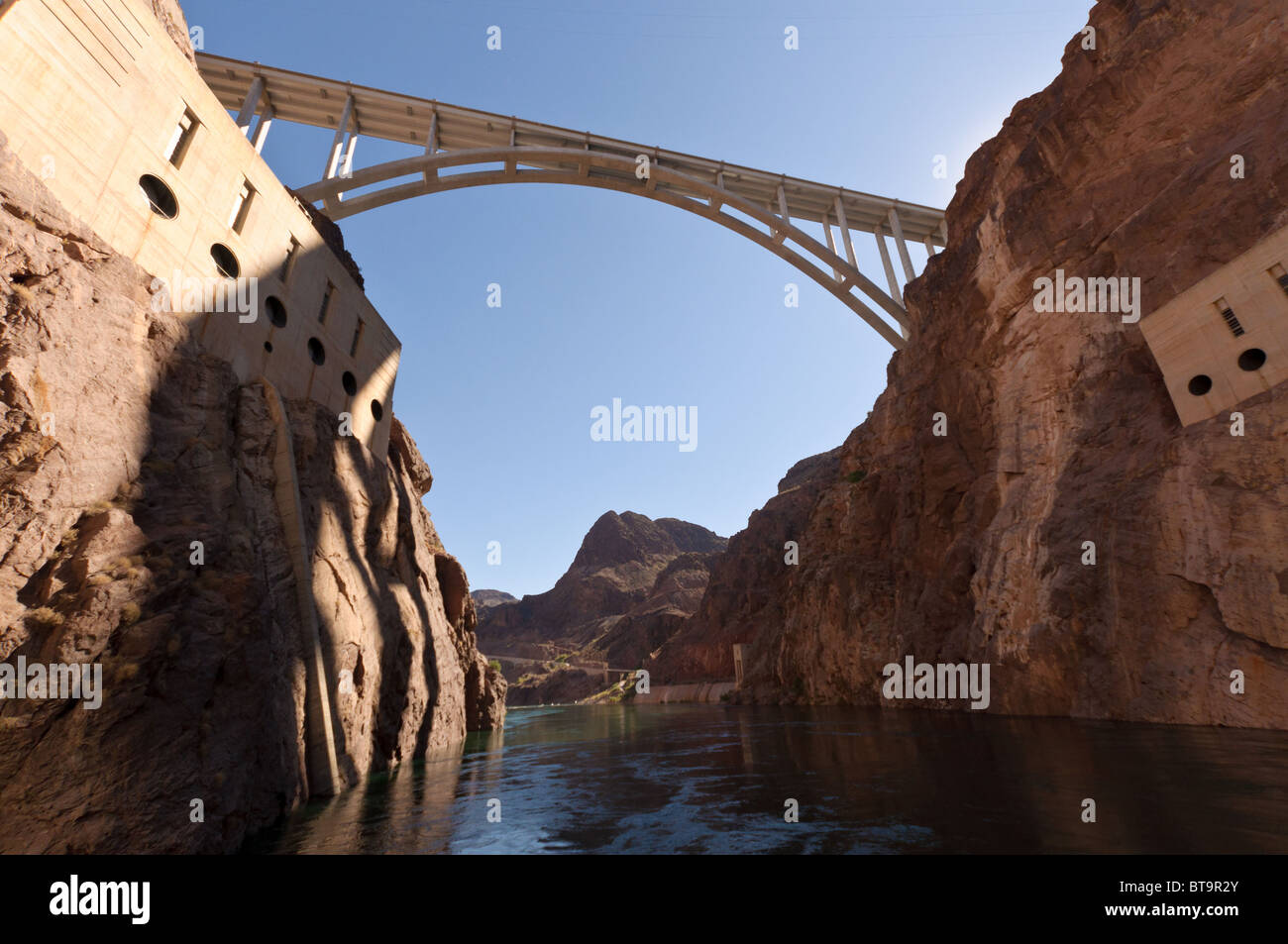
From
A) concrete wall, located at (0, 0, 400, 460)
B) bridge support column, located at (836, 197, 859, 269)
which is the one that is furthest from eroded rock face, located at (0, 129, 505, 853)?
bridge support column, located at (836, 197, 859, 269)

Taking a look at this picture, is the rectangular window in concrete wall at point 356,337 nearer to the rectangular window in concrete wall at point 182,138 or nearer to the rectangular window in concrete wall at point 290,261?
the rectangular window in concrete wall at point 290,261

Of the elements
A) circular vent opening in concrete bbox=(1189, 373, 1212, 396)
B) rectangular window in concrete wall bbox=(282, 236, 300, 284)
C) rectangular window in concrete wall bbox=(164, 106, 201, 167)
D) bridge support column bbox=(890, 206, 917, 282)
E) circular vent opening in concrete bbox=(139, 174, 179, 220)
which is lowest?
circular vent opening in concrete bbox=(1189, 373, 1212, 396)

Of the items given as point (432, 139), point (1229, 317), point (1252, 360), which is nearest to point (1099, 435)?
point (1252, 360)

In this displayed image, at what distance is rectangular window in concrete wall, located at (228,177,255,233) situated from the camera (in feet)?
45.6

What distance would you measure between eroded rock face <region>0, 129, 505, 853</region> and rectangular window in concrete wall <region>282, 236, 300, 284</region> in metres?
4.65

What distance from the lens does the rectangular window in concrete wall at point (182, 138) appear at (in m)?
12.1

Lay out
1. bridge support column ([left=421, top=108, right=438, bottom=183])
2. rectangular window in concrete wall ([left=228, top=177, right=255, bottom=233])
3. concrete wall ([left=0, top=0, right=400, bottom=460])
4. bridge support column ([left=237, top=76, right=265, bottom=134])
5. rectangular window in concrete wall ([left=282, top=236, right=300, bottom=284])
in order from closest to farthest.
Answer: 1. concrete wall ([left=0, top=0, right=400, bottom=460])
2. rectangular window in concrete wall ([left=228, top=177, right=255, bottom=233])
3. rectangular window in concrete wall ([left=282, top=236, right=300, bottom=284])
4. bridge support column ([left=237, top=76, right=265, bottom=134])
5. bridge support column ([left=421, top=108, right=438, bottom=183])

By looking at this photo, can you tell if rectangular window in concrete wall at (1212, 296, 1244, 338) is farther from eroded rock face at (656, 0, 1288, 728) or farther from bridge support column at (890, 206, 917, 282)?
bridge support column at (890, 206, 917, 282)

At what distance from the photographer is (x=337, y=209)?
2752 centimetres

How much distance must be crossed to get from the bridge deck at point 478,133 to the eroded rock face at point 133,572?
2477 cm
